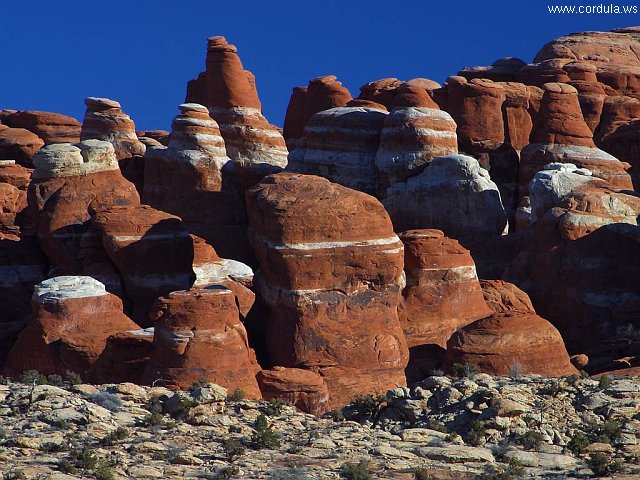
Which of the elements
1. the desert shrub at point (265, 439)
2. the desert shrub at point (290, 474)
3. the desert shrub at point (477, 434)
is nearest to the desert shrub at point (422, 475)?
the desert shrub at point (290, 474)

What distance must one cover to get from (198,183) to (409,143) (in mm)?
6178

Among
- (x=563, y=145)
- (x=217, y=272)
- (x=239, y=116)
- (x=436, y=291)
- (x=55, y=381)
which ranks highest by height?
(x=239, y=116)

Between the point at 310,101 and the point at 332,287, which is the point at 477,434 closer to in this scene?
the point at 332,287

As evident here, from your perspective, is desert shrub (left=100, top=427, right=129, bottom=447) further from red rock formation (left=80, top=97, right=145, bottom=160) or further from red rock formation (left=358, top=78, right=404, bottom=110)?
red rock formation (left=358, top=78, right=404, bottom=110)

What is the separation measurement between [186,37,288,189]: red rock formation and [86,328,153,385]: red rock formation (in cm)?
1694

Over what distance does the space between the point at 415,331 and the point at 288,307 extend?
351 centimetres

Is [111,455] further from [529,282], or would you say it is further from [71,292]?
[529,282]

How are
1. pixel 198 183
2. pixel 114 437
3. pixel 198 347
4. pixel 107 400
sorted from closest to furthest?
pixel 114 437
pixel 107 400
pixel 198 347
pixel 198 183

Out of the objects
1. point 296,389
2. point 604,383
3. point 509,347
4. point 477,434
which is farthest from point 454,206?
point 477,434

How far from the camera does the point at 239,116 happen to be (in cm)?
4706

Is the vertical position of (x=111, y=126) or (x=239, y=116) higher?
(x=239, y=116)

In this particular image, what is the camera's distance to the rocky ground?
705 inches

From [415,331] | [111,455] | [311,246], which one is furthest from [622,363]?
[111,455]

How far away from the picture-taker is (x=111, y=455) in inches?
711
